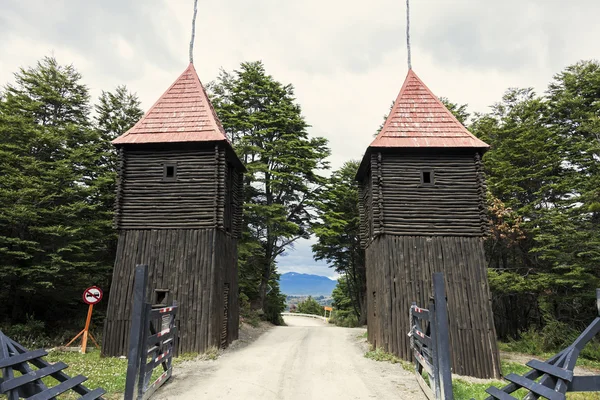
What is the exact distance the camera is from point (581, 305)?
18.3 meters

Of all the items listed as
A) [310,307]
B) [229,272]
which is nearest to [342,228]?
[229,272]

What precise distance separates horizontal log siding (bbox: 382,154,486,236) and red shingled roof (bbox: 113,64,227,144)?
6.34m

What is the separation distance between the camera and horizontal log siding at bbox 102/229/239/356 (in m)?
12.5

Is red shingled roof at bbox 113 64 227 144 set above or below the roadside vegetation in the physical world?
above

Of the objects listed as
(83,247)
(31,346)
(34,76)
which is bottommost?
(31,346)

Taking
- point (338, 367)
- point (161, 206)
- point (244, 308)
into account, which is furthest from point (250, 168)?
point (338, 367)

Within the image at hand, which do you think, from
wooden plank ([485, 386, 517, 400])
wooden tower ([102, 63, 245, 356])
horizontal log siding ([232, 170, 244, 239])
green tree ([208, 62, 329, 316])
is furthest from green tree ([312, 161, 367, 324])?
wooden plank ([485, 386, 517, 400])

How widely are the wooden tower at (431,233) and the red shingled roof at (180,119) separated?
6201 millimetres

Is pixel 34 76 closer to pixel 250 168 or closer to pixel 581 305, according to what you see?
pixel 250 168

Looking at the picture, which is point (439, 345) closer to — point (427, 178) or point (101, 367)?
point (427, 178)

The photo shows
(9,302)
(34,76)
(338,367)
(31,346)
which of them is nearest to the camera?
(338,367)

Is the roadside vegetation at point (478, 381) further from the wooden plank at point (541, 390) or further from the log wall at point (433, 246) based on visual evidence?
the wooden plank at point (541, 390)

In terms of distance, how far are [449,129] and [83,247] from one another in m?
17.4

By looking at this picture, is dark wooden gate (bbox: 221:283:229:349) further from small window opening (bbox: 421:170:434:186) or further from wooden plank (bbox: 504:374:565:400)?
wooden plank (bbox: 504:374:565:400)
